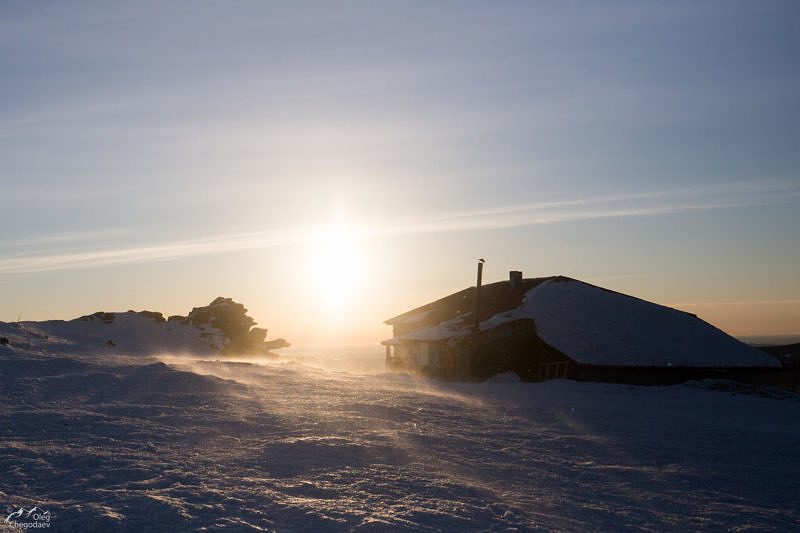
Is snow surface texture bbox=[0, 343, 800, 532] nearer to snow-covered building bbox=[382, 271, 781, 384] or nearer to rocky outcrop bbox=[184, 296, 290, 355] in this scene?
snow-covered building bbox=[382, 271, 781, 384]

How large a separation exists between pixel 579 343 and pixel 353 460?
72.8 ft

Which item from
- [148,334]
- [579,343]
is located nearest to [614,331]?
[579,343]

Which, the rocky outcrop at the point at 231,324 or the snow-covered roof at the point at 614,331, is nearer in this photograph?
the snow-covered roof at the point at 614,331

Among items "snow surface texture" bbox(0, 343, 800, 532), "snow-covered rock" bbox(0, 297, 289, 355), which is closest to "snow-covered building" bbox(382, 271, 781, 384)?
"snow surface texture" bbox(0, 343, 800, 532)

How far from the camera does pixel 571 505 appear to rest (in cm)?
866

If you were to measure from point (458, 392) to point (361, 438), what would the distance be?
11.8 meters

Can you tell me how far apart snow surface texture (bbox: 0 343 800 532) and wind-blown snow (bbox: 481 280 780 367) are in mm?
10807

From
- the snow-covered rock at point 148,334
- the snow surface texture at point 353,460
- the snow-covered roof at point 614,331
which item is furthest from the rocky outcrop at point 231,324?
the snow surface texture at point 353,460

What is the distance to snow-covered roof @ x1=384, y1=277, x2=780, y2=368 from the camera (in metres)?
29.9

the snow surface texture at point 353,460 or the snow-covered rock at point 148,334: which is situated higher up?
the snow-covered rock at point 148,334

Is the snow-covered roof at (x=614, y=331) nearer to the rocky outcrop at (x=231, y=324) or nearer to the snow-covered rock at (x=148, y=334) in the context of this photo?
the rocky outcrop at (x=231, y=324)

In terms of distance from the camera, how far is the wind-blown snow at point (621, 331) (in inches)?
1174

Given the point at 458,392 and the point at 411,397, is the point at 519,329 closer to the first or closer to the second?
the point at 458,392

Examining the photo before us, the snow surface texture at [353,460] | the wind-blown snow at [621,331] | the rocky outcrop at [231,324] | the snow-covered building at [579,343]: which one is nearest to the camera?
the snow surface texture at [353,460]
